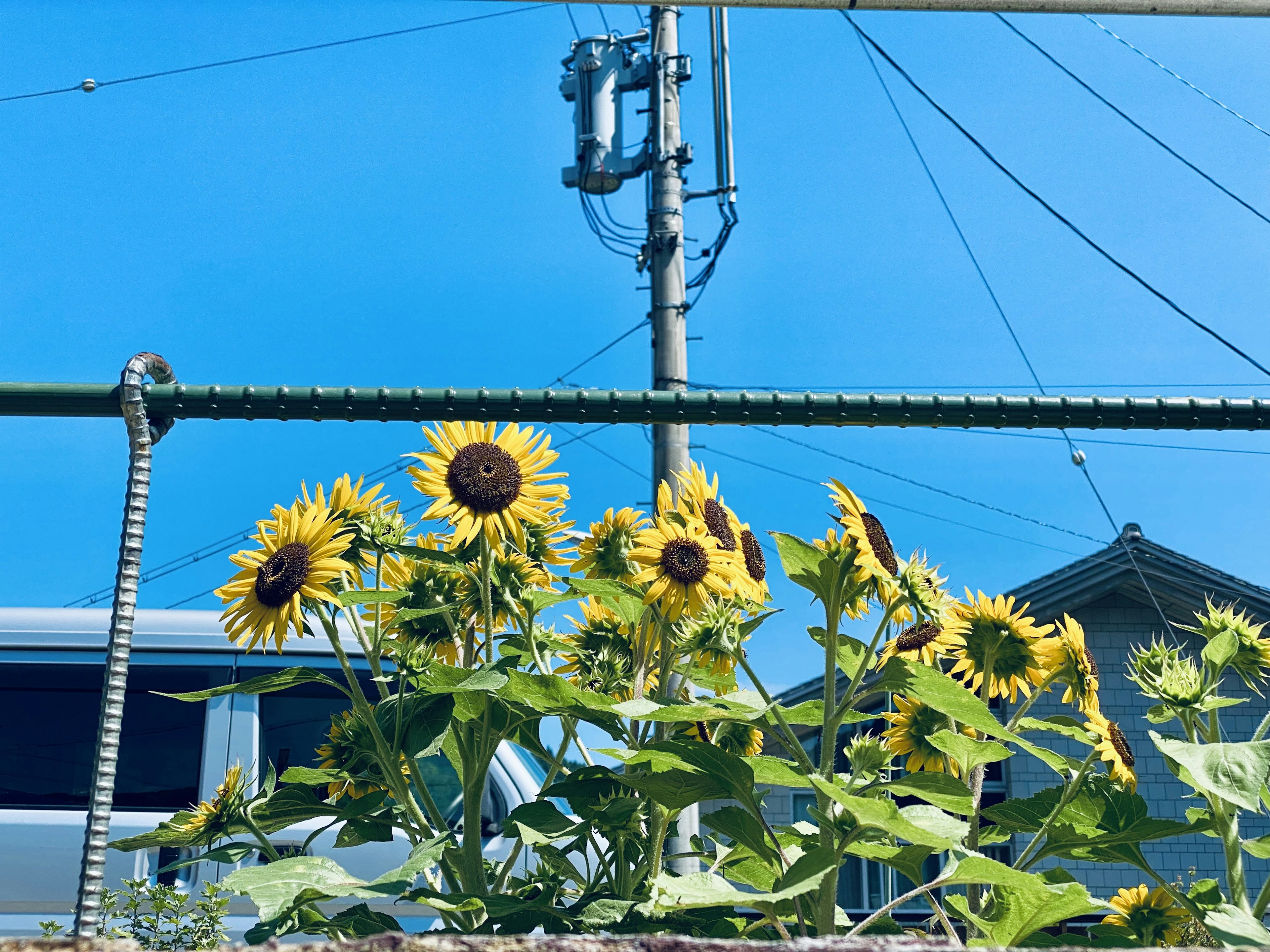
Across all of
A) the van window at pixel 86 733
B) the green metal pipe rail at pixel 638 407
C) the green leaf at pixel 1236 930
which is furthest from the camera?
the van window at pixel 86 733

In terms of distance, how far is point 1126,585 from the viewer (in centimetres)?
1370

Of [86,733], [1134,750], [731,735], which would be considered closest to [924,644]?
[731,735]

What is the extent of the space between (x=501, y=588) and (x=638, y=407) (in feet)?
1.09

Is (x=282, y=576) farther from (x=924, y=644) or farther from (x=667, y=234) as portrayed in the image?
(x=667, y=234)

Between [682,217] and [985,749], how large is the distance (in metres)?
8.91

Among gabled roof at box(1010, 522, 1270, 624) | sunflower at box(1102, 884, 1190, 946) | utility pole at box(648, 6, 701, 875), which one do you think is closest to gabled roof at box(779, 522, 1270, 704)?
gabled roof at box(1010, 522, 1270, 624)

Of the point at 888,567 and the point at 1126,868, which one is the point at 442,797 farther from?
the point at 1126,868

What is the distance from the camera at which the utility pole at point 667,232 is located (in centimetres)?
793

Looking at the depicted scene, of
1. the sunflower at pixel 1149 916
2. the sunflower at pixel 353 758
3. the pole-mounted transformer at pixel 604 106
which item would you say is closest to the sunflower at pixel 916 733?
the sunflower at pixel 1149 916

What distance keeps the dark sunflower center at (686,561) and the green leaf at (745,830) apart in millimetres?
279

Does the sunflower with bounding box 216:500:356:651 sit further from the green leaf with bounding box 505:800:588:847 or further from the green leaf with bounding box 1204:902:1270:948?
the green leaf with bounding box 1204:902:1270:948

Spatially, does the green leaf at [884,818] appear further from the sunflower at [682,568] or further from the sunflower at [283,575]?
the sunflower at [283,575]

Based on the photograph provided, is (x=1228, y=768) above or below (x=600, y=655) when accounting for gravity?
below

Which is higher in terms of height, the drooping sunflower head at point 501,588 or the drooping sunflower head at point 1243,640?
the drooping sunflower head at point 501,588
